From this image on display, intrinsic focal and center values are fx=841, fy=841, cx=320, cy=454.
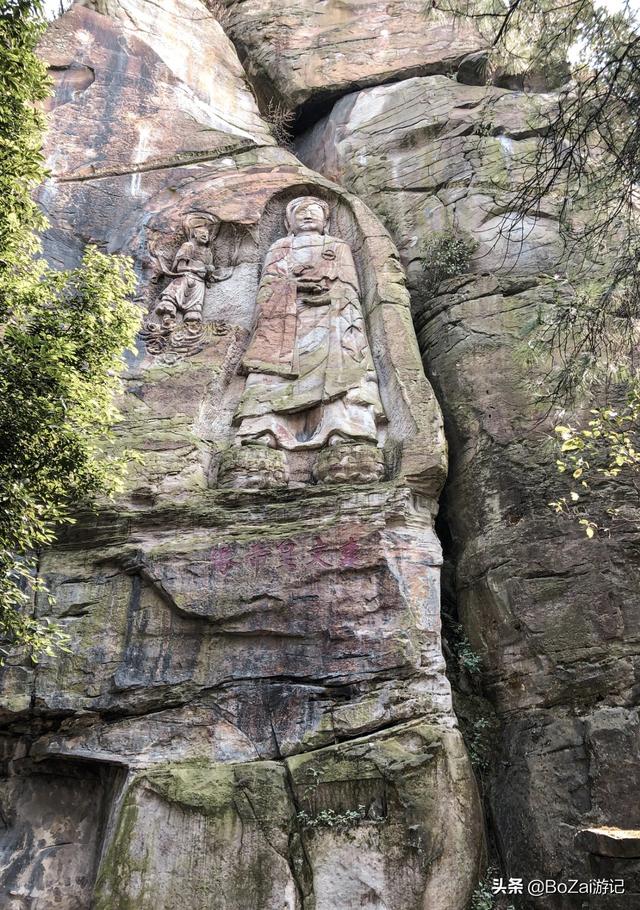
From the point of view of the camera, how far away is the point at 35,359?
19.1ft

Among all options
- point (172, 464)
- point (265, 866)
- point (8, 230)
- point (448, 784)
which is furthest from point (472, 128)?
point (265, 866)

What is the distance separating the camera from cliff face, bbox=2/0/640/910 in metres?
5.86

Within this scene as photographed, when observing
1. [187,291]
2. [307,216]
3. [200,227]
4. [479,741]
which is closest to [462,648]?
[479,741]

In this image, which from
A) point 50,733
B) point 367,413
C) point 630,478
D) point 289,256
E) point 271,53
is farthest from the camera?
point 271,53

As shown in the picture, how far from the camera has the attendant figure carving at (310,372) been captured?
7727 mm

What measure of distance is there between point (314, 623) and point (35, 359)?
2.85 metres

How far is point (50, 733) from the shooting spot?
6.51 m

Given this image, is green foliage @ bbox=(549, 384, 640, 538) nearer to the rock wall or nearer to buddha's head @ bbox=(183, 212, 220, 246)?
the rock wall

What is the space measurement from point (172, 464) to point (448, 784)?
368cm

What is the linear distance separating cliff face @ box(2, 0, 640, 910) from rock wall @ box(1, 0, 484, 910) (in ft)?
0.06

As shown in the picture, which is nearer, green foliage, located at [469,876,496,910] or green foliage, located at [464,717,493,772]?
green foliage, located at [469,876,496,910]

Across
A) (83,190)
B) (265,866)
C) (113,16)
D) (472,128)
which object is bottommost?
(265,866)

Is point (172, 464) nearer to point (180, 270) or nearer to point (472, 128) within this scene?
point (180, 270)

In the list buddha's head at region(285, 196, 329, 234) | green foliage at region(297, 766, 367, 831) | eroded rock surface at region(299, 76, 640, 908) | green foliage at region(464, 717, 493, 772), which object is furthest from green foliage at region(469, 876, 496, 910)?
buddha's head at region(285, 196, 329, 234)
